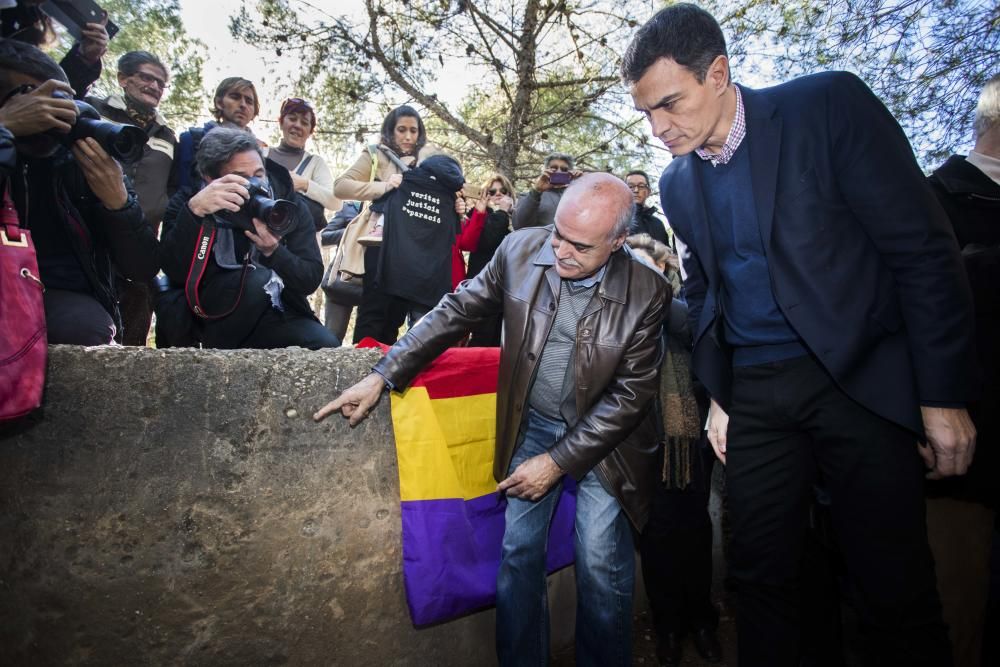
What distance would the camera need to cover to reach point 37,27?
252 cm

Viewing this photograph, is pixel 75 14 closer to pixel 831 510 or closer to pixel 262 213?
pixel 262 213

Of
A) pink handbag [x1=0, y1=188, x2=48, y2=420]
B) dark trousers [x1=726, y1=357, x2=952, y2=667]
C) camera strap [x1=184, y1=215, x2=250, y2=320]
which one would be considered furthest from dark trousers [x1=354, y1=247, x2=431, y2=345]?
dark trousers [x1=726, y1=357, x2=952, y2=667]

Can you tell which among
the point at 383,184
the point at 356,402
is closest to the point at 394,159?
the point at 383,184

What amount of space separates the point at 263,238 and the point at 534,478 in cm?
147

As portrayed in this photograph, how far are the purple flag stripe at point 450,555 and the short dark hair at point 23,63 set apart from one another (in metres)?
1.92

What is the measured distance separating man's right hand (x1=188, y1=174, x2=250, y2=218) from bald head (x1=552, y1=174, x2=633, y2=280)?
1257 mm

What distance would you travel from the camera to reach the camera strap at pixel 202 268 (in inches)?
88.4

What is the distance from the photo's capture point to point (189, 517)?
166 centimetres

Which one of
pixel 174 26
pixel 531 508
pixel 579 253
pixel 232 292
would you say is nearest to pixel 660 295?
pixel 579 253

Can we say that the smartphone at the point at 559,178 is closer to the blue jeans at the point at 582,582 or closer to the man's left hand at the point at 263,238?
the man's left hand at the point at 263,238

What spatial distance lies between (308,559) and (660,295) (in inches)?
57.9

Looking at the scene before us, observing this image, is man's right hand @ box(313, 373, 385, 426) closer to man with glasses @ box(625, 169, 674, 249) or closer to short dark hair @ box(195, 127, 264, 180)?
short dark hair @ box(195, 127, 264, 180)

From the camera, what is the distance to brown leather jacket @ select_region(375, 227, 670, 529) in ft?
6.35

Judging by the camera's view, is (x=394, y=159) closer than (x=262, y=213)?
No
